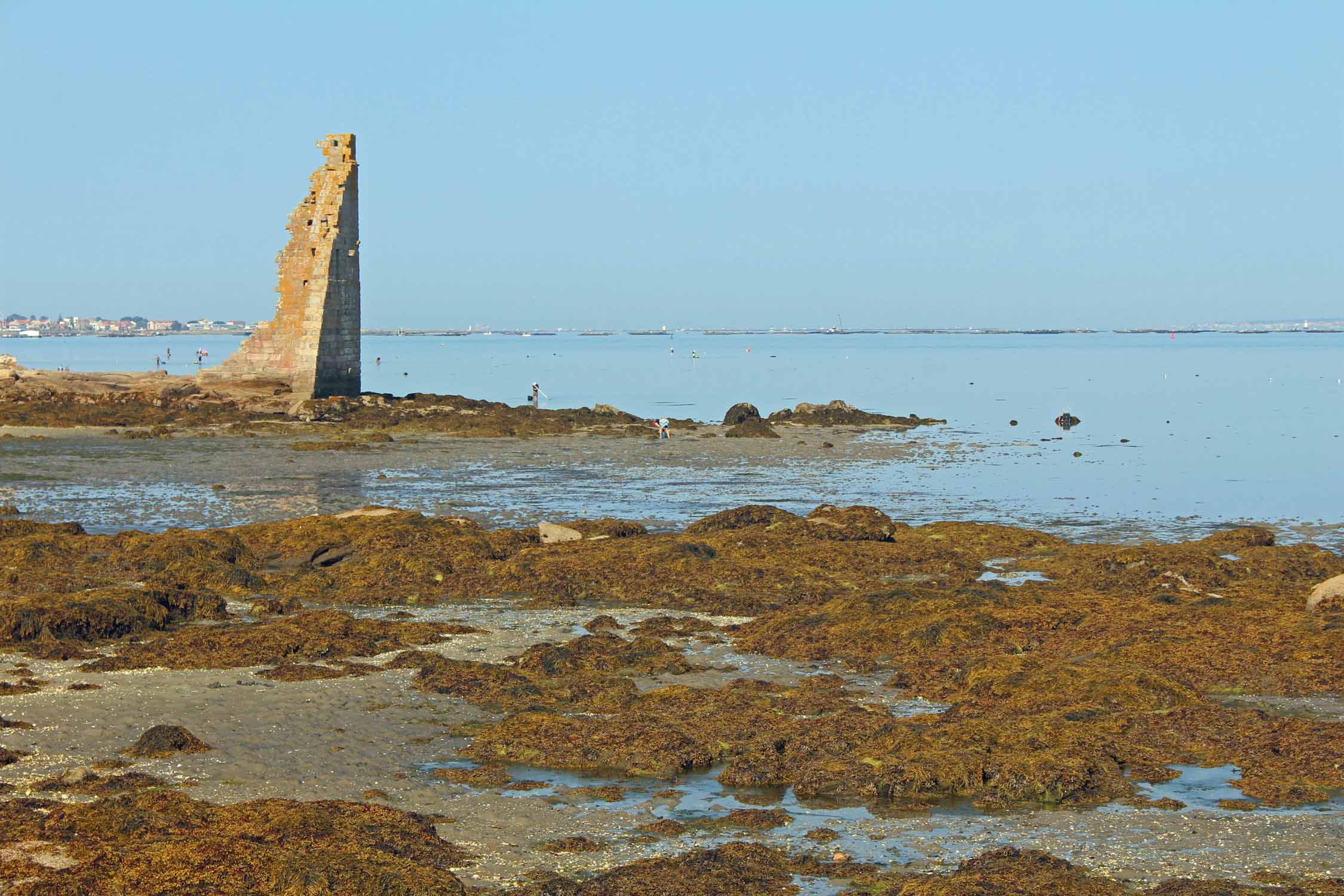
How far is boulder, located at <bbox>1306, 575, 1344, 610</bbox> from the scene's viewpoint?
13055mm

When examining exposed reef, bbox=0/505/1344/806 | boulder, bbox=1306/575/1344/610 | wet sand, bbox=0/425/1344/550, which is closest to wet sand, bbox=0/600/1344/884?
exposed reef, bbox=0/505/1344/806

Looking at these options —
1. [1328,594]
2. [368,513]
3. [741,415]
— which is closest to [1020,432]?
[741,415]

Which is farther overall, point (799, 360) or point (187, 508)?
point (799, 360)

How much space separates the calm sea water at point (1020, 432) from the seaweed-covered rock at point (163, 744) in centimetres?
1198

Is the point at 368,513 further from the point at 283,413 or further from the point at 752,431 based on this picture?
the point at 283,413

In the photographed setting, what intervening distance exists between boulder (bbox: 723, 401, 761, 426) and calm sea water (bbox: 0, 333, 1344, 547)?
4.14 metres

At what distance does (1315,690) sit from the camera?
10555 millimetres

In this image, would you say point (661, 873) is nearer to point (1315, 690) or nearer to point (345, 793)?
point (345, 793)

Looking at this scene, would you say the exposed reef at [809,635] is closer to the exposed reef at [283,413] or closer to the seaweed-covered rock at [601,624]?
the seaweed-covered rock at [601,624]

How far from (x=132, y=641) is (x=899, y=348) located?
168m

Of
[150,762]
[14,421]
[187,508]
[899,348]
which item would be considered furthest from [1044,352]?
[150,762]

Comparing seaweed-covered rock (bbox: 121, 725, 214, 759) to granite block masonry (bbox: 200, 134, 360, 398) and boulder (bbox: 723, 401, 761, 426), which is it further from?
granite block masonry (bbox: 200, 134, 360, 398)

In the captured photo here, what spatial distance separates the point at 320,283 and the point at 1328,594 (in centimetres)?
3085

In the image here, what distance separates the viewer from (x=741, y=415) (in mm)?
39594
